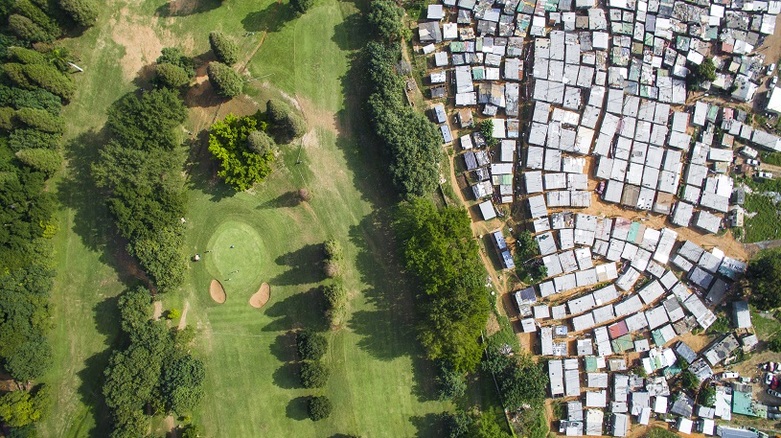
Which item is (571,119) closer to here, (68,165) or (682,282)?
(682,282)

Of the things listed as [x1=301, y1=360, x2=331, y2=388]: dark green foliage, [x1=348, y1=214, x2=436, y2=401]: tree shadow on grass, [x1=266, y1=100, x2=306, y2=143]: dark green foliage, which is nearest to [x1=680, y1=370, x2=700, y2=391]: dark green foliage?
[x1=348, y1=214, x2=436, y2=401]: tree shadow on grass

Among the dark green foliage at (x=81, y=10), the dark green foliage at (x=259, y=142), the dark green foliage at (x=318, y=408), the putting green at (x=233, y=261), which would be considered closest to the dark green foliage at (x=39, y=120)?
the dark green foliage at (x=81, y=10)

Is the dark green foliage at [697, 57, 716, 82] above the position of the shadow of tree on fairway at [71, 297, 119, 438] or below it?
above

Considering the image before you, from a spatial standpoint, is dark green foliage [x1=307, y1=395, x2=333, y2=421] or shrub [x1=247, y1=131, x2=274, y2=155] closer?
shrub [x1=247, y1=131, x2=274, y2=155]

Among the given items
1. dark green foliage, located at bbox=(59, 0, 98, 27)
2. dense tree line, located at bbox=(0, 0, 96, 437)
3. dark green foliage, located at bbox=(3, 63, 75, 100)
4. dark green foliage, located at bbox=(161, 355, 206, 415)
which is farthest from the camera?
dark green foliage, located at bbox=(59, 0, 98, 27)

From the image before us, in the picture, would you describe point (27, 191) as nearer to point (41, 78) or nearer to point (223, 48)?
point (41, 78)

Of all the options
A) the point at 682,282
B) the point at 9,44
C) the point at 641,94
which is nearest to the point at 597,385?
the point at 682,282

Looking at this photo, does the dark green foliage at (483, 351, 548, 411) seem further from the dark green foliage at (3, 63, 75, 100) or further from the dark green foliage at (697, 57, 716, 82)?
the dark green foliage at (3, 63, 75, 100)
